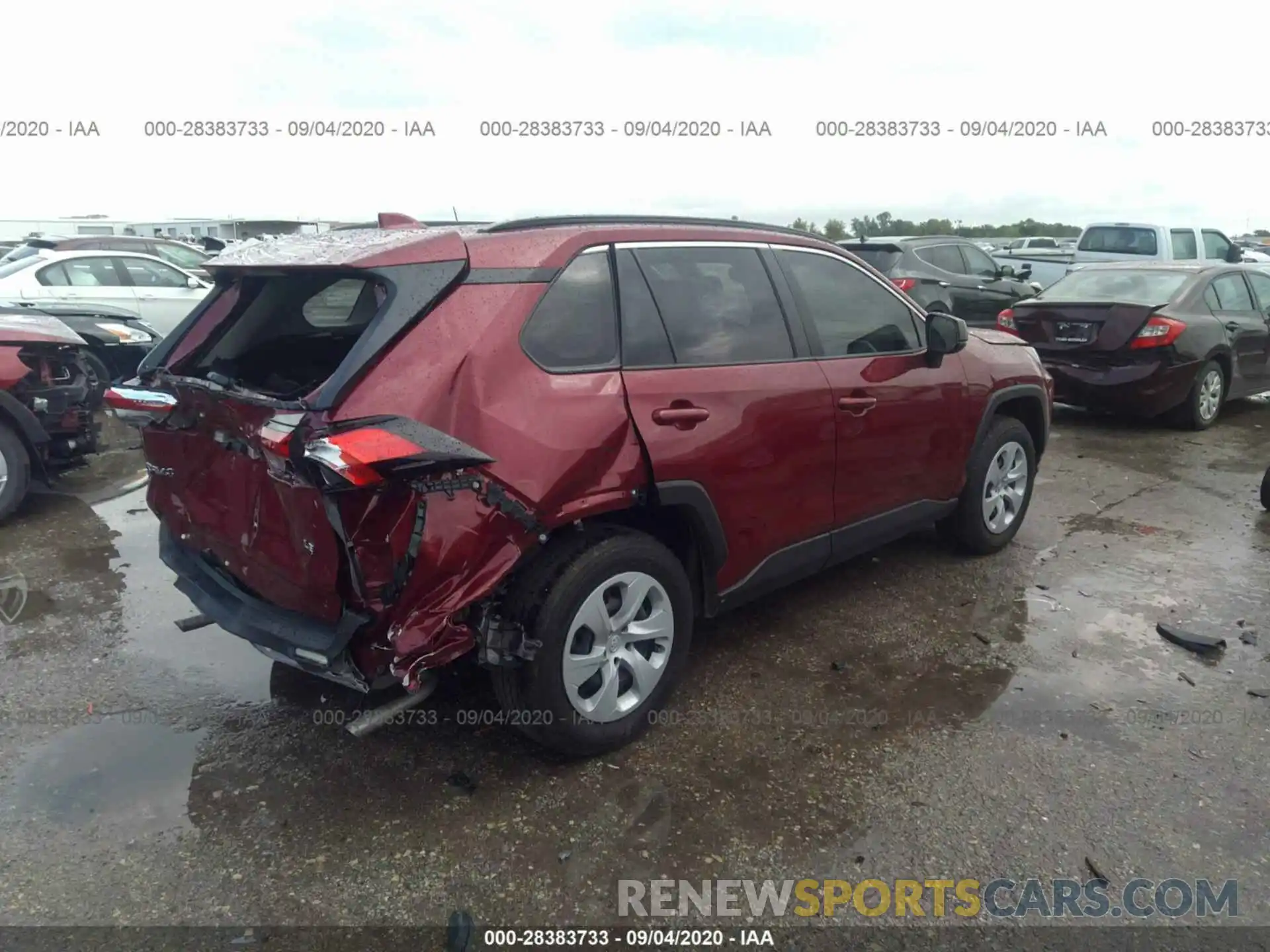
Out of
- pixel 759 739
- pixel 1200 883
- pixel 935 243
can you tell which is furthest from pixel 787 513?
pixel 935 243

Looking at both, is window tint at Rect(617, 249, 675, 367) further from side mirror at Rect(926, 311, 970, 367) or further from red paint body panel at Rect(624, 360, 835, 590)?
side mirror at Rect(926, 311, 970, 367)

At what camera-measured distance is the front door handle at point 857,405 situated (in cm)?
389

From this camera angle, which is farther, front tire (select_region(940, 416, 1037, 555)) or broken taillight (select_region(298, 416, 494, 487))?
front tire (select_region(940, 416, 1037, 555))

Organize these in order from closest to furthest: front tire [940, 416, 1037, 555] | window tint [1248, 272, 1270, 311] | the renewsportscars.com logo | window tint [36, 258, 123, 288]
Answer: the renewsportscars.com logo < front tire [940, 416, 1037, 555] < window tint [1248, 272, 1270, 311] < window tint [36, 258, 123, 288]

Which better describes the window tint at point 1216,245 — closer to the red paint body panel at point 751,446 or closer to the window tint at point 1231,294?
the window tint at point 1231,294

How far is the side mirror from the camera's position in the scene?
435 centimetres

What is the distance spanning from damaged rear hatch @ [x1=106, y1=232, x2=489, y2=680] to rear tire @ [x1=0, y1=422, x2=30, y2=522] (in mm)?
2982

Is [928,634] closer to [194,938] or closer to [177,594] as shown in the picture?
[194,938]

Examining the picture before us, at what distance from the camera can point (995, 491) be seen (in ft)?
16.7

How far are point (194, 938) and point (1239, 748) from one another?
3.50m

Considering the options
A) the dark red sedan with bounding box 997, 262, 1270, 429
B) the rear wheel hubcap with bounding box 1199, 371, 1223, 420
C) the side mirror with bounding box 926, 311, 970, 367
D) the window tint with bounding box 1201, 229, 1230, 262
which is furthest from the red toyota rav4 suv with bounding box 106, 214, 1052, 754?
the window tint with bounding box 1201, 229, 1230, 262

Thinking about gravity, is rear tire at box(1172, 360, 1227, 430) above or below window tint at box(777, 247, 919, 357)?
below

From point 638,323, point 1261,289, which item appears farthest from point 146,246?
point 1261,289

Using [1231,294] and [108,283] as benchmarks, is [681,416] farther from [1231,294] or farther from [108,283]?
[108,283]
